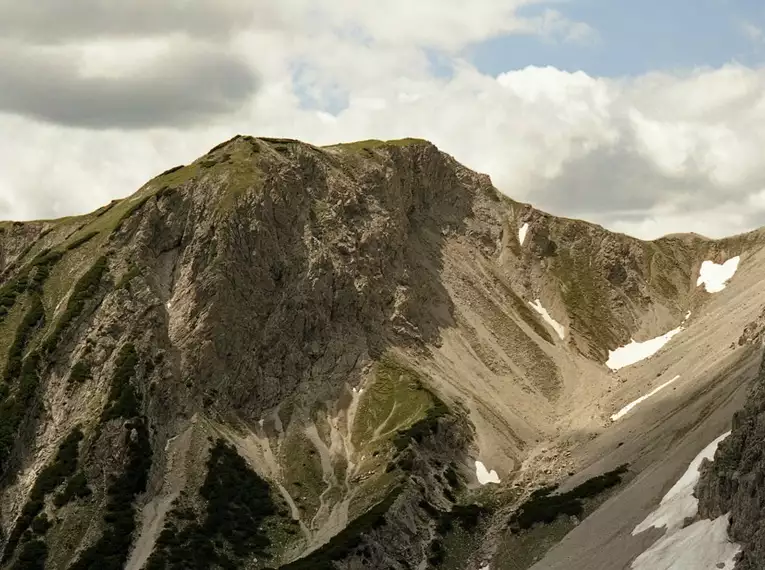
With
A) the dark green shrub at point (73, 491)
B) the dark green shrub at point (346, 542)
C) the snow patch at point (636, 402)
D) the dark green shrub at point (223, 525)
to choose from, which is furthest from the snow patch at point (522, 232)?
the dark green shrub at point (73, 491)

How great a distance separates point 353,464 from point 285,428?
12790mm

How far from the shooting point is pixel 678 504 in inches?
2872

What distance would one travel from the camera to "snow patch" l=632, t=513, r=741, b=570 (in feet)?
195

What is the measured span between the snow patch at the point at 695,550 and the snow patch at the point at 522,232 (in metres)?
129

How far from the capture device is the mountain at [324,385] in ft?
330

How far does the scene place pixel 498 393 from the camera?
144m

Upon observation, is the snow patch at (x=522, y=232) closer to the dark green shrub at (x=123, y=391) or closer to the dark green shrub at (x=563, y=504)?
the dark green shrub at (x=123, y=391)

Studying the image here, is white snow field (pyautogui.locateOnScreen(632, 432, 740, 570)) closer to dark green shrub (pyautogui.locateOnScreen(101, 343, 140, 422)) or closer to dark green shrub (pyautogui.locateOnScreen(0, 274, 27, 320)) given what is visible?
dark green shrub (pyautogui.locateOnScreen(101, 343, 140, 422))

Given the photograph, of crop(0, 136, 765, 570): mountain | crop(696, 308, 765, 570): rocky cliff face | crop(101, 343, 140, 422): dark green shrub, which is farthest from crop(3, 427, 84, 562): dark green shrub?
crop(696, 308, 765, 570): rocky cliff face

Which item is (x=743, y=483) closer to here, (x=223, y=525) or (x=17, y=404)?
(x=223, y=525)

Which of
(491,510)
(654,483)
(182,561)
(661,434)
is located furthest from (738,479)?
(182,561)

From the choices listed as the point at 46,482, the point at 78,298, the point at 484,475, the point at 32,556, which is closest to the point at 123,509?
the point at 46,482

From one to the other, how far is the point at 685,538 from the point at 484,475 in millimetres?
57053

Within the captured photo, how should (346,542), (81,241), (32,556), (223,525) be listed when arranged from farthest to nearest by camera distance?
1. (81,241)
2. (223,525)
3. (32,556)
4. (346,542)
